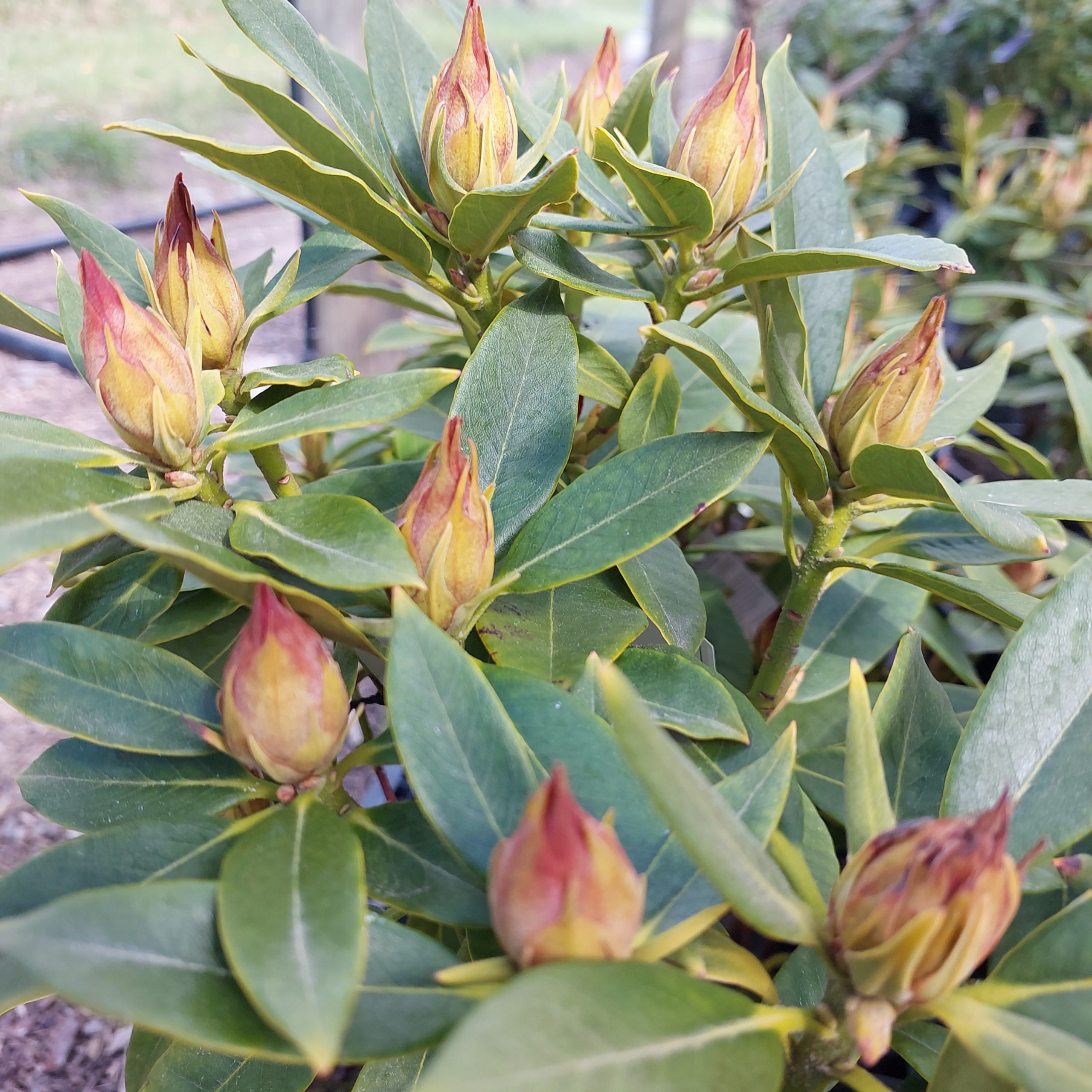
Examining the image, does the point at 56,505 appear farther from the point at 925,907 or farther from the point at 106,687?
the point at 925,907

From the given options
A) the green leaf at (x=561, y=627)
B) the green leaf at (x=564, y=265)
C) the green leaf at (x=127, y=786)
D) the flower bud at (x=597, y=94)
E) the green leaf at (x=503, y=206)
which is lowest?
the green leaf at (x=127, y=786)

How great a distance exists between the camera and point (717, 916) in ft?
1.25

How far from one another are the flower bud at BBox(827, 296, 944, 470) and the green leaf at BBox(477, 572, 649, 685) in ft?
0.67

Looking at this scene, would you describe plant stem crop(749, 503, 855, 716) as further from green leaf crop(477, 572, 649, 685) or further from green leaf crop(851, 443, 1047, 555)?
green leaf crop(477, 572, 649, 685)

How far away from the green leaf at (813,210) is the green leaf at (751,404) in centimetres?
13

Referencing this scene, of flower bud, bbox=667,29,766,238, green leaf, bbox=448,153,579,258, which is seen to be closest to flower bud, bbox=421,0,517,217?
green leaf, bbox=448,153,579,258

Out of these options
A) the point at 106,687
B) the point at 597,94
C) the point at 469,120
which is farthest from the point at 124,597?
the point at 597,94

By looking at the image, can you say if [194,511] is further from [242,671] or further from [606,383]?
[606,383]

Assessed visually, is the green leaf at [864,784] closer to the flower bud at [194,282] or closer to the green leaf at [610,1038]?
the green leaf at [610,1038]

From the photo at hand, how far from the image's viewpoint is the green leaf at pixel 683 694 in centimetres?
50

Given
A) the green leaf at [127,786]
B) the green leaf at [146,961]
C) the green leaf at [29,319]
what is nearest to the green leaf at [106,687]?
the green leaf at [127,786]

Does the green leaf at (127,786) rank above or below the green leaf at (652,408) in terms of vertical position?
below

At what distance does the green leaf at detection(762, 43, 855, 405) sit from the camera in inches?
26.0

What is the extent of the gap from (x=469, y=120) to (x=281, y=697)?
404 millimetres
